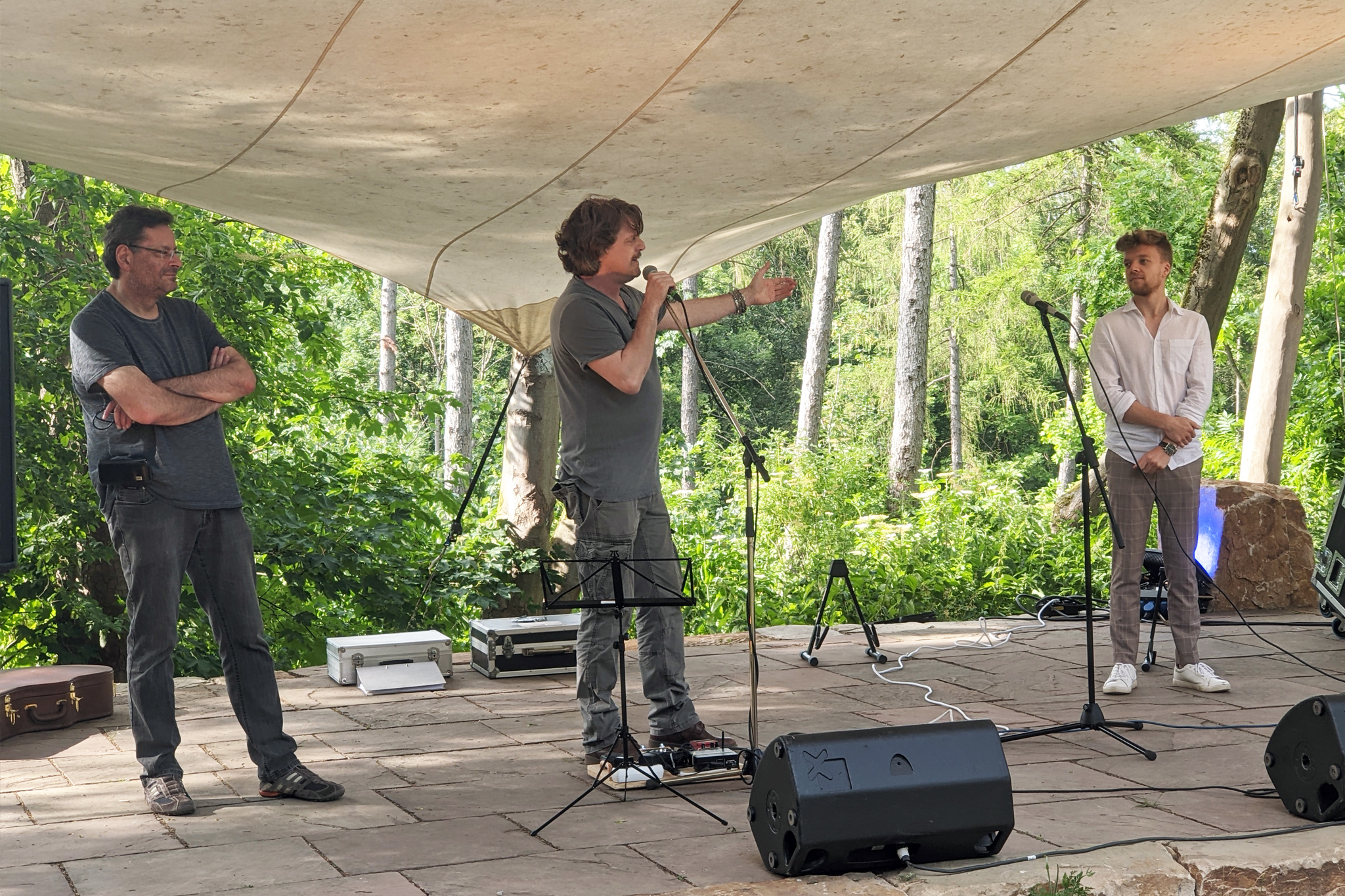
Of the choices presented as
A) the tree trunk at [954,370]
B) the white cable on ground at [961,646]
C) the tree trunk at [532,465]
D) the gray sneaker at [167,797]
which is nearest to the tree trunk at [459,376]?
the tree trunk at [532,465]

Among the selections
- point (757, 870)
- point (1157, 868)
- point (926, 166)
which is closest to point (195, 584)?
point (757, 870)

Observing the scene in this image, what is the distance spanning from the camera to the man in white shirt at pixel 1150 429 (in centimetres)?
439

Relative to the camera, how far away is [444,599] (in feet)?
22.2

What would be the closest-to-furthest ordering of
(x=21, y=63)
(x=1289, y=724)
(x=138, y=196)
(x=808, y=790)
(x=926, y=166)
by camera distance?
(x=808, y=790) < (x=21, y=63) < (x=1289, y=724) < (x=926, y=166) < (x=138, y=196)

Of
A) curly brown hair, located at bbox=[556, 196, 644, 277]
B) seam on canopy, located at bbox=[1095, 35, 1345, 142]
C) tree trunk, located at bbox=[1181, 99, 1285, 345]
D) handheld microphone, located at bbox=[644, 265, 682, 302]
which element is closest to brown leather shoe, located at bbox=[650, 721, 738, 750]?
handheld microphone, located at bbox=[644, 265, 682, 302]

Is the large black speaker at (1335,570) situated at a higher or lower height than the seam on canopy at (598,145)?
lower

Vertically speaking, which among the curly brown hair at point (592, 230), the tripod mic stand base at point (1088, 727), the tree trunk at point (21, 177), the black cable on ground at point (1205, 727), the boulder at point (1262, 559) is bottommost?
the black cable on ground at point (1205, 727)

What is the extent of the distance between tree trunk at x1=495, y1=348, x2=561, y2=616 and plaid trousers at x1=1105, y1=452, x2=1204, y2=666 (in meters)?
3.84

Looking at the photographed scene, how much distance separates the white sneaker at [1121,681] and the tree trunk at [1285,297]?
14.9ft

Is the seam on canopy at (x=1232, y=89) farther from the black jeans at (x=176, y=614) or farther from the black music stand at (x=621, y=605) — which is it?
the black jeans at (x=176, y=614)

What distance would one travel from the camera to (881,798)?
2.58 meters

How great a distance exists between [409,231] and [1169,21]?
258cm

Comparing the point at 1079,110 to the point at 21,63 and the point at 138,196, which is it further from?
the point at 138,196

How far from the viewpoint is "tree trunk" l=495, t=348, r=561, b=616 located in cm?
749
